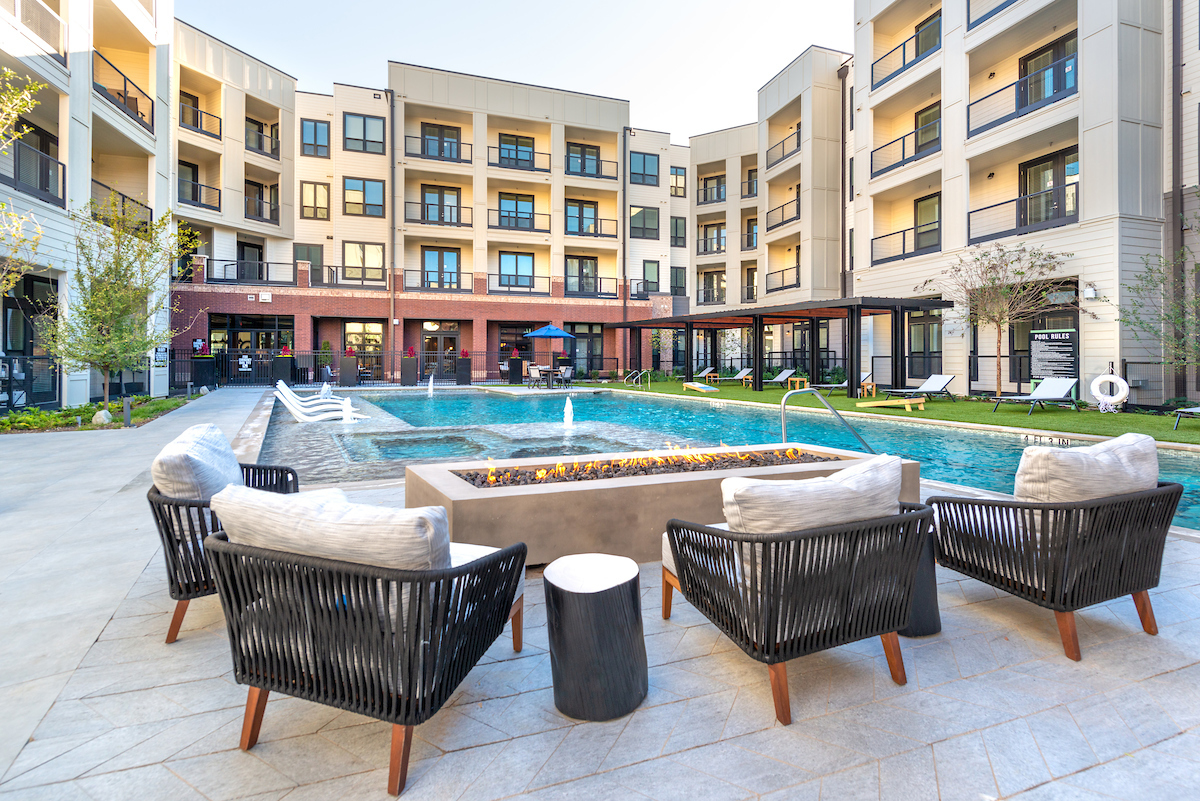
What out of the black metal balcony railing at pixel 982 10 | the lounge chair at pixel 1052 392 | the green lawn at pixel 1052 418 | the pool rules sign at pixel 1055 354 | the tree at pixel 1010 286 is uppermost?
the black metal balcony railing at pixel 982 10

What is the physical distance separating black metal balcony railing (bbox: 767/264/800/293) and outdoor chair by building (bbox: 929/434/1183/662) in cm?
2520

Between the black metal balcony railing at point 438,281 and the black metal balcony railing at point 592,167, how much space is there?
768 cm

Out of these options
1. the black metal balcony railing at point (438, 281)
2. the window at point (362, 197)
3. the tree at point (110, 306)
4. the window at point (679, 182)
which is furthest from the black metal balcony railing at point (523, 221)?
the tree at point (110, 306)

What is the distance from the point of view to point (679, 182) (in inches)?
1372

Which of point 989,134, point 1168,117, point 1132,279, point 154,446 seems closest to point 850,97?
point 989,134

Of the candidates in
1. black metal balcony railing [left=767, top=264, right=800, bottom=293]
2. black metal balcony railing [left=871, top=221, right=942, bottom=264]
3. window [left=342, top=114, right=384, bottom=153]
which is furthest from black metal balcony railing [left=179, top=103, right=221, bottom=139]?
black metal balcony railing [left=871, top=221, right=942, bottom=264]

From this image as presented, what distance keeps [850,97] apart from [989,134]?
9.17 meters

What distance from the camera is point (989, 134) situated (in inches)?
679

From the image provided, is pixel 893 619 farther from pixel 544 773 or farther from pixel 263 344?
pixel 263 344

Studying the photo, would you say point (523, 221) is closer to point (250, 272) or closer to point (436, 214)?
point (436, 214)

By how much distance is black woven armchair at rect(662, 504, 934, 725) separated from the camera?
2240 mm

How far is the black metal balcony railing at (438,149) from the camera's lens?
2828cm

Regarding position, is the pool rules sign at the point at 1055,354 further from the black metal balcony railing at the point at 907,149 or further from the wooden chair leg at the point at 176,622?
the wooden chair leg at the point at 176,622

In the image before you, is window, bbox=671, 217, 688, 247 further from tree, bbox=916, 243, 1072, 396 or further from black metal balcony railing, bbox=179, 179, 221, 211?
black metal balcony railing, bbox=179, 179, 221, 211
